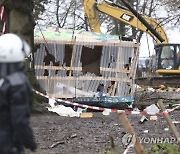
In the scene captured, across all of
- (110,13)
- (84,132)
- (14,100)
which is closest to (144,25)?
(110,13)

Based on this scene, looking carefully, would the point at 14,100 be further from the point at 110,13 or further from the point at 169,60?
the point at 169,60

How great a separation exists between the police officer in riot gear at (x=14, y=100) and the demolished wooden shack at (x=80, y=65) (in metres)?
12.1

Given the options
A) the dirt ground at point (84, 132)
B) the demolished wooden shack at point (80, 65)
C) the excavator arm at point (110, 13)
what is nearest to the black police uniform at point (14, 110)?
the dirt ground at point (84, 132)

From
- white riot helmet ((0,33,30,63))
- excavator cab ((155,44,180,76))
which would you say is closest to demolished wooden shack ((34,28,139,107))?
white riot helmet ((0,33,30,63))

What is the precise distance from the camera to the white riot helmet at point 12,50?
17.4ft

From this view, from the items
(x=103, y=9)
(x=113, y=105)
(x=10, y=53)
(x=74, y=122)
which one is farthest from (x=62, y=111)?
(x=103, y=9)

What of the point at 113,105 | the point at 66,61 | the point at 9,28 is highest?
the point at 9,28

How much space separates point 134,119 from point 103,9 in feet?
40.8

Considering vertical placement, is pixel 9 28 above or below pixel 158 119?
above

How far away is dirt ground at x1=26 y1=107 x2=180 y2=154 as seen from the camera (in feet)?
31.6

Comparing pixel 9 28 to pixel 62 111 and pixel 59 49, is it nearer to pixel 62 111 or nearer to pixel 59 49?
pixel 62 111

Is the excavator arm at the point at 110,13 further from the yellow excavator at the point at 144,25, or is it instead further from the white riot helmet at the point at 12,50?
the white riot helmet at the point at 12,50

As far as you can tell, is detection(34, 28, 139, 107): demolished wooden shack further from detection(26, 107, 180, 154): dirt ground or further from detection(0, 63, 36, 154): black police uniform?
detection(0, 63, 36, 154): black police uniform

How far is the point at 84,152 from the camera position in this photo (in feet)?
30.4
